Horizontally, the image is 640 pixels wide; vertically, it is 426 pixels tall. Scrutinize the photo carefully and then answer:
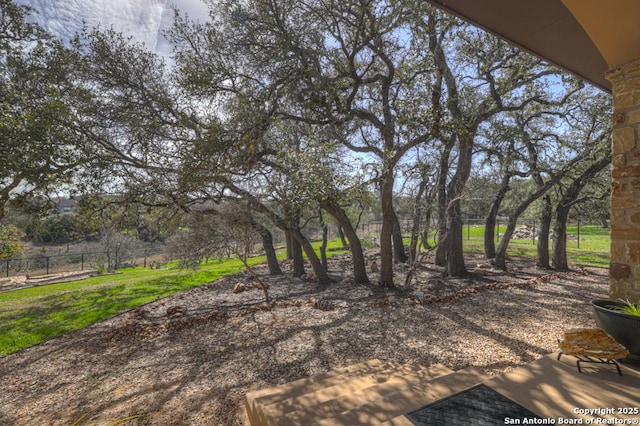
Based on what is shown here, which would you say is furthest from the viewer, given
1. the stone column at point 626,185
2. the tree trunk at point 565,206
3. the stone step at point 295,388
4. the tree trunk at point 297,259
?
the tree trunk at point 297,259

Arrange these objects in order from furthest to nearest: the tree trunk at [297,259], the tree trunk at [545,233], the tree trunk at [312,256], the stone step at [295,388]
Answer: the tree trunk at [297,259] → the tree trunk at [545,233] → the tree trunk at [312,256] → the stone step at [295,388]

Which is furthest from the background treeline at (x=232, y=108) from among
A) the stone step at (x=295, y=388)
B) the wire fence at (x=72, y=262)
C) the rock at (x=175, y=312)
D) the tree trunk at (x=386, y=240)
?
the wire fence at (x=72, y=262)

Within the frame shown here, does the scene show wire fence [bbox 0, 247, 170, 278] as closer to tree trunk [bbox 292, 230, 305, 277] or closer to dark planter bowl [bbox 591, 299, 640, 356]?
tree trunk [bbox 292, 230, 305, 277]

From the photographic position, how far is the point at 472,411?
1781 mm

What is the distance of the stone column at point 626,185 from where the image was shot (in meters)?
2.61

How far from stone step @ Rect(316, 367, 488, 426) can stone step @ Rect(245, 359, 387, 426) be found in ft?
2.17

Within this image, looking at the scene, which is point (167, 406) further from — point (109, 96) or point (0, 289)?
point (0, 289)

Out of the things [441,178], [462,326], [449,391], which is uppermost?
[441,178]

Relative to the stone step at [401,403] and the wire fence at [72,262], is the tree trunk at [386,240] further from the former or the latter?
the wire fence at [72,262]

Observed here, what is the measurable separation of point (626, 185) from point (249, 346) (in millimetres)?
4824

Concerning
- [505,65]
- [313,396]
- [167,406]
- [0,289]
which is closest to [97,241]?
[0,289]

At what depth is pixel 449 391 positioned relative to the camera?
203 cm

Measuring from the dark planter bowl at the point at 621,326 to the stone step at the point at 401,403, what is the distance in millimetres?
1197

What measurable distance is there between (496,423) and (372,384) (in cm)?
122
